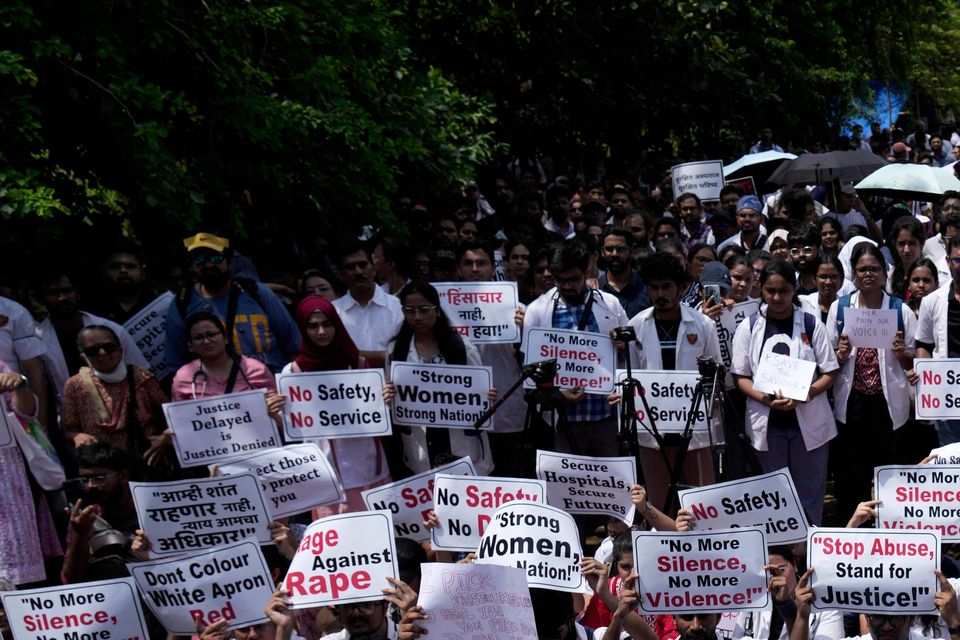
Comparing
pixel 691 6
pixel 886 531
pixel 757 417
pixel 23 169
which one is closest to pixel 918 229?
pixel 757 417

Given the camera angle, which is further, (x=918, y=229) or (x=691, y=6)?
(x=691, y=6)

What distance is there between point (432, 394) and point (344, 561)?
6.85ft

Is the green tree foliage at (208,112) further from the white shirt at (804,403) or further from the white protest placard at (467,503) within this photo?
the white shirt at (804,403)

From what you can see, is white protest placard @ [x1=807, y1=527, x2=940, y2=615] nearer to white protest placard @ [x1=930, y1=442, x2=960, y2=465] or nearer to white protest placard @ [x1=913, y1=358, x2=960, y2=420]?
white protest placard @ [x1=930, y1=442, x2=960, y2=465]

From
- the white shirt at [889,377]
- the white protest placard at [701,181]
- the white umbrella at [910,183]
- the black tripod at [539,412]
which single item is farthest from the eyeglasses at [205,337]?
the white protest placard at [701,181]

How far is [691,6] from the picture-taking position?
21078mm

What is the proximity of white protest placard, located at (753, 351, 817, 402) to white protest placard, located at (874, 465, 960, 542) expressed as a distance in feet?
4.79

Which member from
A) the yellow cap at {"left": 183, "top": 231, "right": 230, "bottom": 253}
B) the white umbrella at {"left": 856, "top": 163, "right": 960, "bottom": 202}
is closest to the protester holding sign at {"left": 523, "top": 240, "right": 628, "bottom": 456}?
the yellow cap at {"left": 183, "top": 231, "right": 230, "bottom": 253}

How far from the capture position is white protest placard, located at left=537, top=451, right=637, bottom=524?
292 inches

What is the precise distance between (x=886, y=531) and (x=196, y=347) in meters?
3.56

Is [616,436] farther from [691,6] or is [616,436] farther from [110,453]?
[691,6]

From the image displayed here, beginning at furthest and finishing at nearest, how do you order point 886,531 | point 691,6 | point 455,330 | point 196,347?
point 691,6 < point 455,330 < point 196,347 < point 886,531

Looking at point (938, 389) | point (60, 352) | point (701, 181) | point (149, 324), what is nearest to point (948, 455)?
point (938, 389)

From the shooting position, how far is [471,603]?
591cm
